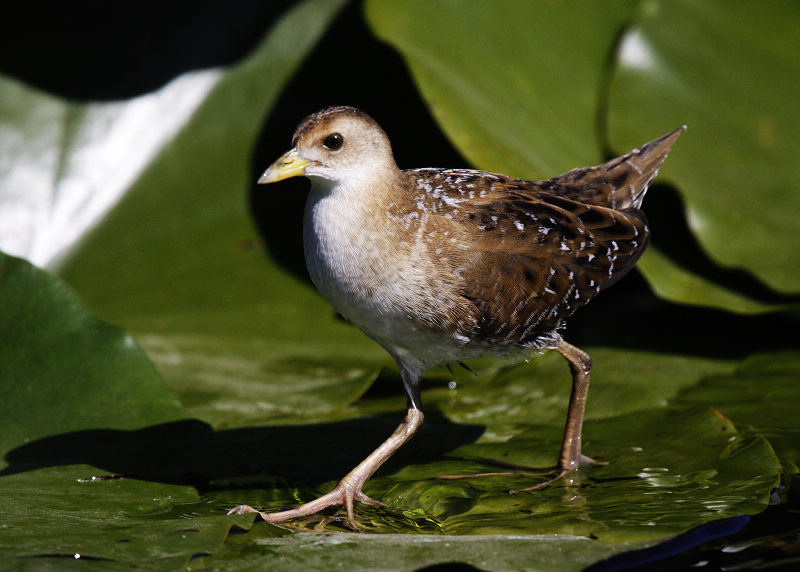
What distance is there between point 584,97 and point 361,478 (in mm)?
2226

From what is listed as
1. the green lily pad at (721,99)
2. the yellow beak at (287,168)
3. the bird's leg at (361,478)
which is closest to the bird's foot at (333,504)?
the bird's leg at (361,478)

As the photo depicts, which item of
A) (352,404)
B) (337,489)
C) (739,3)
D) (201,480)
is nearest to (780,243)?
(739,3)

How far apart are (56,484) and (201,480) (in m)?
0.46

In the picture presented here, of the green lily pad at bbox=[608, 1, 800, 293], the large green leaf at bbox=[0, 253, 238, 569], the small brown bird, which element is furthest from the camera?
the green lily pad at bbox=[608, 1, 800, 293]

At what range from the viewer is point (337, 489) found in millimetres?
3117

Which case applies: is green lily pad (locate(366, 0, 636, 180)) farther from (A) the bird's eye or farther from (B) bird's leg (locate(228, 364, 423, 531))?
(B) bird's leg (locate(228, 364, 423, 531))

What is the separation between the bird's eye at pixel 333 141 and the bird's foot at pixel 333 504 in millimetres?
1074

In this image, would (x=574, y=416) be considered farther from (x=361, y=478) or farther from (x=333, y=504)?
(x=333, y=504)

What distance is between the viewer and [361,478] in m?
3.16

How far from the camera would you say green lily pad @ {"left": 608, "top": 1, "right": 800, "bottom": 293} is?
13.8 feet

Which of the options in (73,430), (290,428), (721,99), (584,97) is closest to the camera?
(73,430)

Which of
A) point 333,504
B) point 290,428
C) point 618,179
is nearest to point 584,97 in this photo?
point 618,179

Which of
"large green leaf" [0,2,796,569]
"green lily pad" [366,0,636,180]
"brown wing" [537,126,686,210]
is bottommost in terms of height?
"large green leaf" [0,2,796,569]

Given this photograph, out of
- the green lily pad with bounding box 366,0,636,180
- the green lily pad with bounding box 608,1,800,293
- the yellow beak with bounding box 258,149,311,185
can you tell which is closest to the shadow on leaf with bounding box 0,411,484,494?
the yellow beak with bounding box 258,149,311,185
